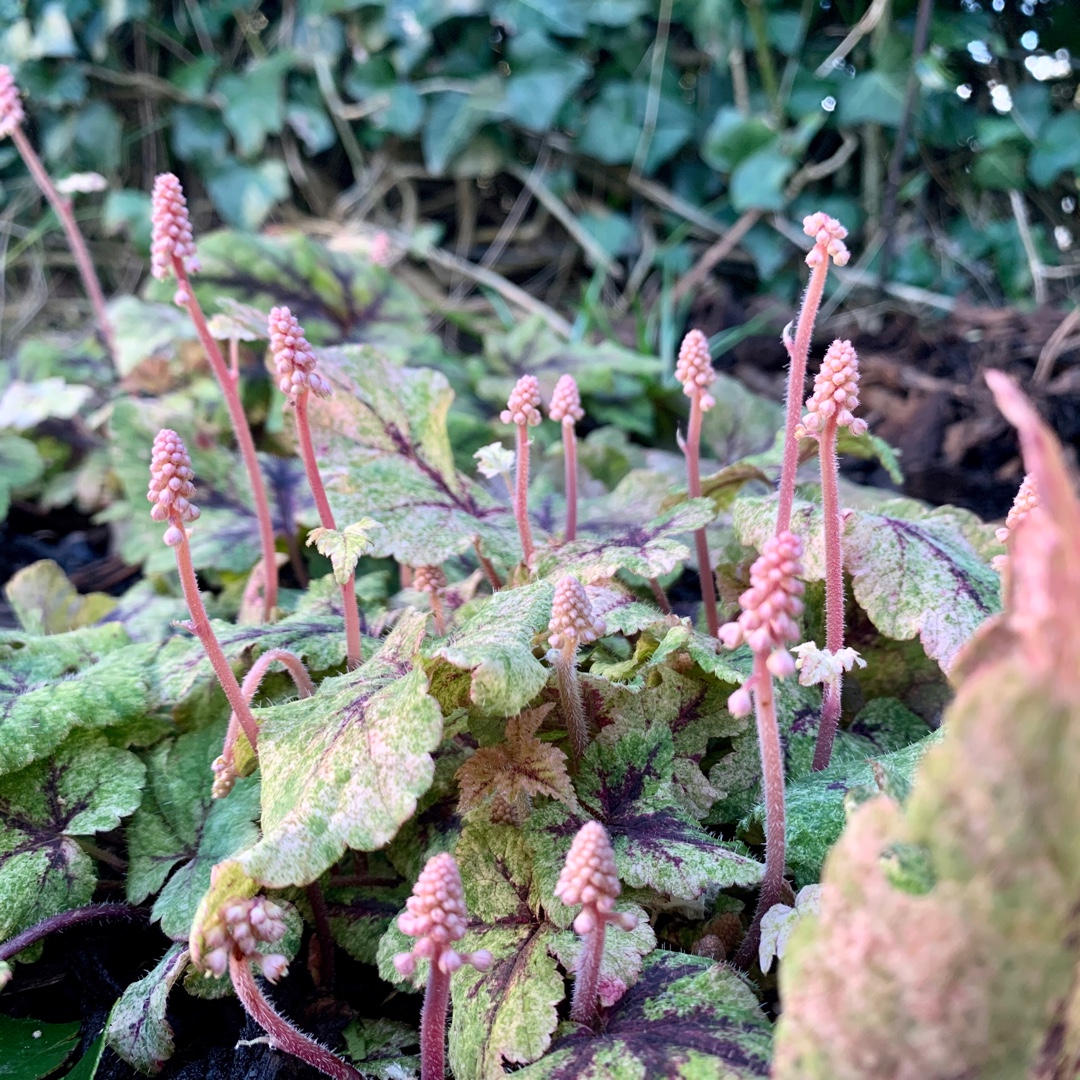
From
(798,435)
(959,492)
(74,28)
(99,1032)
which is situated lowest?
(959,492)

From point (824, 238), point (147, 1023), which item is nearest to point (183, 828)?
point (147, 1023)

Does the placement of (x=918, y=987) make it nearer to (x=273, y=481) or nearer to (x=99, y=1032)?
(x=99, y=1032)

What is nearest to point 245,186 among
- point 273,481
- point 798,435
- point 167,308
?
point 167,308

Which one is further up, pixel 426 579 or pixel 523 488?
pixel 523 488

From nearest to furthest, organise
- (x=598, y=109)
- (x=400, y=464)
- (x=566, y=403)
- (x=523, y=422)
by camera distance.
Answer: (x=523, y=422), (x=566, y=403), (x=400, y=464), (x=598, y=109)

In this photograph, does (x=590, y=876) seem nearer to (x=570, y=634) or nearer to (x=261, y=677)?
(x=570, y=634)

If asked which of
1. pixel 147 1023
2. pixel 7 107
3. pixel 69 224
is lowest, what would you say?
pixel 147 1023
